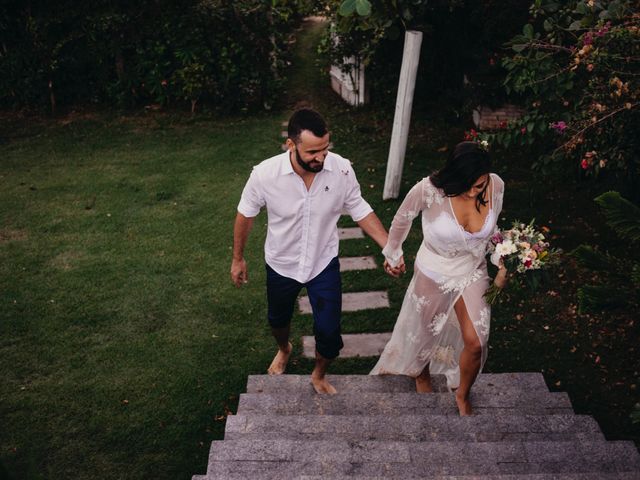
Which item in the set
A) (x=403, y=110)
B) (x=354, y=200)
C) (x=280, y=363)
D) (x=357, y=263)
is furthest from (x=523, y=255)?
(x=403, y=110)

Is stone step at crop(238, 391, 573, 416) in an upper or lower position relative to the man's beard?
lower

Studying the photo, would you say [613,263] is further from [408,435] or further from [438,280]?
[408,435]

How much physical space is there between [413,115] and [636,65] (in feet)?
21.3

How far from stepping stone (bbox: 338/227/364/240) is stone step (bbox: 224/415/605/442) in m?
3.53

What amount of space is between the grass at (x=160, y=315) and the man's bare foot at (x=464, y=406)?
1178 mm

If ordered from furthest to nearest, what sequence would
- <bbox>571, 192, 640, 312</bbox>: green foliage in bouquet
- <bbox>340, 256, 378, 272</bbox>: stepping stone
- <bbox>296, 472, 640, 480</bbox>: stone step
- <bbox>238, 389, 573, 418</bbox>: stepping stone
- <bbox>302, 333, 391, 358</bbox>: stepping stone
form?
<bbox>340, 256, 378, 272</bbox>: stepping stone
<bbox>302, 333, 391, 358</bbox>: stepping stone
<bbox>238, 389, 573, 418</bbox>: stepping stone
<bbox>296, 472, 640, 480</bbox>: stone step
<bbox>571, 192, 640, 312</bbox>: green foliage in bouquet

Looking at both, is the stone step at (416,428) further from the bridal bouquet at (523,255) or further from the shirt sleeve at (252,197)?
the shirt sleeve at (252,197)

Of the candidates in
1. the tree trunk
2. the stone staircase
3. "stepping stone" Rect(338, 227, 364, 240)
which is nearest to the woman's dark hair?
the stone staircase

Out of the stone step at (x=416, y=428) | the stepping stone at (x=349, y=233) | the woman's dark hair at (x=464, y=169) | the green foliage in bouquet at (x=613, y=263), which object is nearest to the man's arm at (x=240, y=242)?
the stone step at (x=416, y=428)

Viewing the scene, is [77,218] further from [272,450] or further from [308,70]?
[308,70]

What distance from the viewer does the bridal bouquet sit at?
11.9ft

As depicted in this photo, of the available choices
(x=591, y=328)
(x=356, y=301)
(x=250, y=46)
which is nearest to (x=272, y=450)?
(x=356, y=301)

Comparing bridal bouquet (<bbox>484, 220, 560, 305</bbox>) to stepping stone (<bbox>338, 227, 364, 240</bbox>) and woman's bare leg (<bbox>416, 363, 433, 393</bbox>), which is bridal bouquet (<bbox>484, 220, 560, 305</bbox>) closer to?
woman's bare leg (<bbox>416, 363, 433, 393</bbox>)

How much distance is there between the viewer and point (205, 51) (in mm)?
10844
